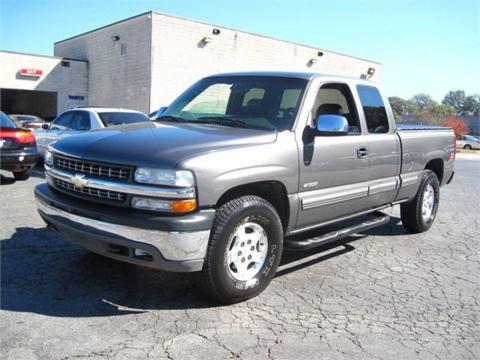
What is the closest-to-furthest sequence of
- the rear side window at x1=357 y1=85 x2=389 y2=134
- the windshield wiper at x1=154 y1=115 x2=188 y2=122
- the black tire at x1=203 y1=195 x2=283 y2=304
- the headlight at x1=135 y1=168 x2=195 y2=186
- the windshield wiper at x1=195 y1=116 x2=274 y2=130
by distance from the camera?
the headlight at x1=135 y1=168 x2=195 y2=186, the black tire at x1=203 y1=195 x2=283 y2=304, the windshield wiper at x1=195 y1=116 x2=274 y2=130, the windshield wiper at x1=154 y1=115 x2=188 y2=122, the rear side window at x1=357 y1=85 x2=389 y2=134

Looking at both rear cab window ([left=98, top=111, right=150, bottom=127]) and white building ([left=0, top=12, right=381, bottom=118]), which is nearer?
rear cab window ([left=98, top=111, right=150, bottom=127])

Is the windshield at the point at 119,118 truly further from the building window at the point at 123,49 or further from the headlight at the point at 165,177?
the building window at the point at 123,49

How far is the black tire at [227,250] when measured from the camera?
3.65 m

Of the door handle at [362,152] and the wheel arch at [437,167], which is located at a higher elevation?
the door handle at [362,152]

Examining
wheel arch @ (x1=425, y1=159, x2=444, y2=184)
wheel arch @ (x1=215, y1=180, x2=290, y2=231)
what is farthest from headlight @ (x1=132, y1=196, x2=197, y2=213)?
wheel arch @ (x1=425, y1=159, x2=444, y2=184)

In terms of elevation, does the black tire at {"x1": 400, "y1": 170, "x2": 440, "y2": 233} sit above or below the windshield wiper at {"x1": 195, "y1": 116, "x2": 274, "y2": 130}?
below

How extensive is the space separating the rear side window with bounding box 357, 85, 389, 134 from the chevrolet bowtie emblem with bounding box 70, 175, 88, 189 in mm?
3221

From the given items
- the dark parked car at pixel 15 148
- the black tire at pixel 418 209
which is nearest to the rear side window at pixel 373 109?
the black tire at pixel 418 209

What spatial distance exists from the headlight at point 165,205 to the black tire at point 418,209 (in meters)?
4.15

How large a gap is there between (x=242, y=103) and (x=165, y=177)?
1771 mm

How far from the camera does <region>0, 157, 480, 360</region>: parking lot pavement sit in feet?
10.5

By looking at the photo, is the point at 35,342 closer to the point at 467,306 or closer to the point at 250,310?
the point at 250,310

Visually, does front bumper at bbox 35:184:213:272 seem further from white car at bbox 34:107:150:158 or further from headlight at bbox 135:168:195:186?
white car at bbox 34:107:150:158

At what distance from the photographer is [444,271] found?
521 centimetres
